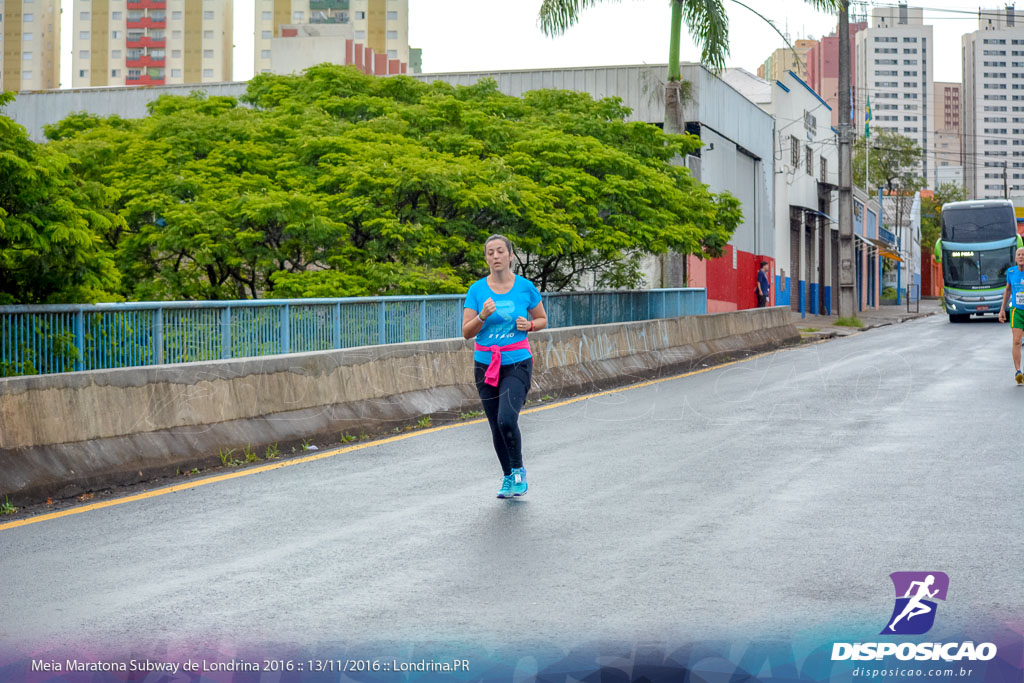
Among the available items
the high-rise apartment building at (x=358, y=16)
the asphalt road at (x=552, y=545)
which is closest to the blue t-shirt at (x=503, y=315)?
the asphalt road at (x=552, y=545)

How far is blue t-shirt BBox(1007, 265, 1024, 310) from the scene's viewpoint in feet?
55.1

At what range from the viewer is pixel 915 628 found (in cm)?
530

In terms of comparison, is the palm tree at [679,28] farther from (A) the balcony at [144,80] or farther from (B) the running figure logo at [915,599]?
(A) the balcony at [144,80]

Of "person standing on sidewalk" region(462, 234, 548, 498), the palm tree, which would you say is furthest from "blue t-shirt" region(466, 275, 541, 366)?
the palm tree

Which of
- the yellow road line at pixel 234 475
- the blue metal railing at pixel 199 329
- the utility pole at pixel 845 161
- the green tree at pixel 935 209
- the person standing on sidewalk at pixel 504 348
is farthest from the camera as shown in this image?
the green tree at pixel 935 209

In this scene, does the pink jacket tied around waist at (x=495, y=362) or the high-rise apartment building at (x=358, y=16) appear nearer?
the pink jacket tied around waist at (x=495, y=362)

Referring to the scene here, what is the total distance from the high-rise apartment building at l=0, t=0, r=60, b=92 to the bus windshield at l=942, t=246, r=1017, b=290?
11150 cm

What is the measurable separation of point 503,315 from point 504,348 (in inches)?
9.9

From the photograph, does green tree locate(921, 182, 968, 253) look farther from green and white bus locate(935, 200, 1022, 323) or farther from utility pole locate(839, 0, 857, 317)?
utility pole locate(839, 0, 857, 317)

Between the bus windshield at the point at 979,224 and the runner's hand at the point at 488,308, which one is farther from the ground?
the bus windshield at the point at 979,224

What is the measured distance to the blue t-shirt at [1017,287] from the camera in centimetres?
1680

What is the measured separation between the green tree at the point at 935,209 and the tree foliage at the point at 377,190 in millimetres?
86909

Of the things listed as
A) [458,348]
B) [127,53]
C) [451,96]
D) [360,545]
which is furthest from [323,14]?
[360,545]

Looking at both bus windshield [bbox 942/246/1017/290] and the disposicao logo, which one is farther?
bus windshield [bbox 942/246/1017/290]
